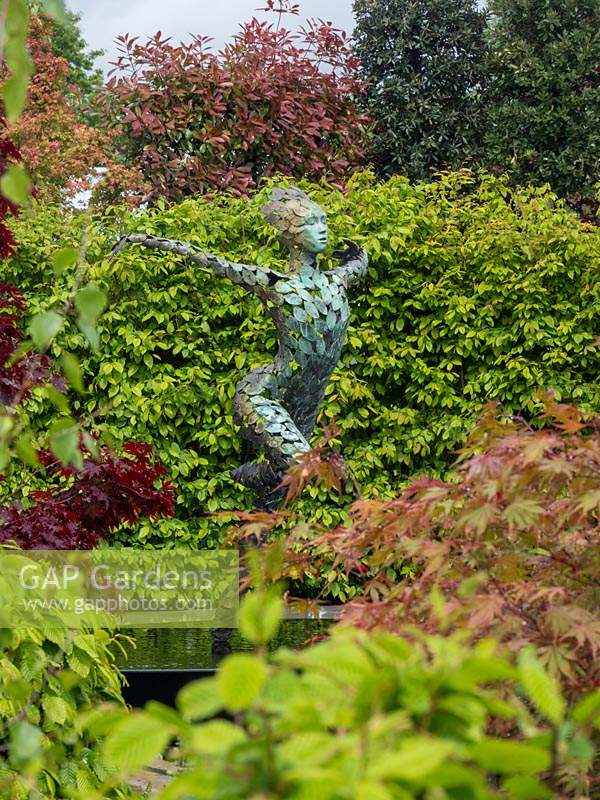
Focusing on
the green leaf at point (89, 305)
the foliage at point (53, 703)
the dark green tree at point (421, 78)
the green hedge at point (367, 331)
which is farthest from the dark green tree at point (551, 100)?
the green leaf at point (89, 305)

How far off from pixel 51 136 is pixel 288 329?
10.6 metres

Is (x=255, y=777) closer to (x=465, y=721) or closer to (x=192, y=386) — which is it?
(x=465, y=721)

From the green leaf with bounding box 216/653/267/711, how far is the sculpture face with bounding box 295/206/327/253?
4.89m

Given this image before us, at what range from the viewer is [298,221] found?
565 centimetres

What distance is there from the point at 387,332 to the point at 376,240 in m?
0.78

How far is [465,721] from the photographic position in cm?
97

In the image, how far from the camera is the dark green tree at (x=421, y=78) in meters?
14.0

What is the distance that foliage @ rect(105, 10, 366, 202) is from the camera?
38.9 ft

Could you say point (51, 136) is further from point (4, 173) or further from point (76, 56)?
point (4, 173)

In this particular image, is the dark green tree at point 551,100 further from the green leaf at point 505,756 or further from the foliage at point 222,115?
the green leaf at point 505,756

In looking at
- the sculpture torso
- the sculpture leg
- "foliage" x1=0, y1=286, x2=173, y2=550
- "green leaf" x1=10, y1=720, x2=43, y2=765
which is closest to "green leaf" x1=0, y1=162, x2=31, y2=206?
"green leaf" x1=10, y1=720, x2=43, y2=765

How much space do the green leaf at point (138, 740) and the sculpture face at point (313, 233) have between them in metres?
4.83

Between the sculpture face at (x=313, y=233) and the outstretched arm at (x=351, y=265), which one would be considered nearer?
the sculpture face at (x=313, y=233)

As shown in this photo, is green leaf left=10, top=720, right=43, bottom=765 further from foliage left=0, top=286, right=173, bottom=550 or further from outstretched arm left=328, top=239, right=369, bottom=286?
A: outstretched arm left=328, top=239, right=369, bottom=286
